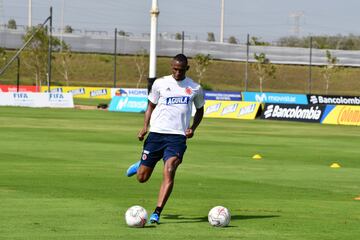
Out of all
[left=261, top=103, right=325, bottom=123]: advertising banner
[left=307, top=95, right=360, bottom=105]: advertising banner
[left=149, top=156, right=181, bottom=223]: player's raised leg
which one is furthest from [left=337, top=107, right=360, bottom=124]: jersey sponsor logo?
[left=149, top=156, right=181, bottom=223]: player's raised leg

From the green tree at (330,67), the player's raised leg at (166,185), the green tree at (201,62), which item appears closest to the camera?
the player's raised leg at (166,185)

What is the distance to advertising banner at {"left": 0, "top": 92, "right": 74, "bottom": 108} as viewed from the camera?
199ft

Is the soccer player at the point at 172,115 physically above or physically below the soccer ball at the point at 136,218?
above

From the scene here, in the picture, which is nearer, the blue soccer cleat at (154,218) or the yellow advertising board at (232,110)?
the blue soccer cleat at (154,218)

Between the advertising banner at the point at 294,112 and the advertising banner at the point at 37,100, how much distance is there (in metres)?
14.6

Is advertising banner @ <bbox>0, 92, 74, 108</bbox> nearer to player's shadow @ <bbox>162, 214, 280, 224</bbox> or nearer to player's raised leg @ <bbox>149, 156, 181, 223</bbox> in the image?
player's shadow @ <bbox>162, 214, 280, 224</bbox>

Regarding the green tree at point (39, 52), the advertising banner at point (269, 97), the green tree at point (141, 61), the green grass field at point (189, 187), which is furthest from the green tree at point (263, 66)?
the green grass field at point (189, 187)

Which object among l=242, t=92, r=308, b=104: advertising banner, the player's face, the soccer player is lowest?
l=242, t=92, r=308, b=104: advertising banner

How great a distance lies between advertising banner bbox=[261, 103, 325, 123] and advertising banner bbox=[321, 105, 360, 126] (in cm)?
42

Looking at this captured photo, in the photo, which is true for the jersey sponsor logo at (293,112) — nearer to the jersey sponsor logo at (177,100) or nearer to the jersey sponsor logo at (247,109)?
the jersey sponsor logo at (247,109)

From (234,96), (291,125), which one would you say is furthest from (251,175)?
(234,96)

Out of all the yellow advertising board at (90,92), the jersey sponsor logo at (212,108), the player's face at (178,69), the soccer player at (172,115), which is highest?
the player's face at (178,69)

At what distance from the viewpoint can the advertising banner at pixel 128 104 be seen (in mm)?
58125

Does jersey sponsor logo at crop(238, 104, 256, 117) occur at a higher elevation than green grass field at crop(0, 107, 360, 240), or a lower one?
lower
